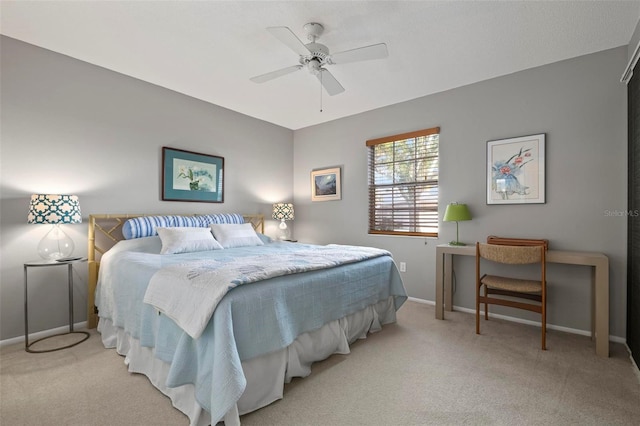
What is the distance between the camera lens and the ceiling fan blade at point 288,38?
6.69 ft

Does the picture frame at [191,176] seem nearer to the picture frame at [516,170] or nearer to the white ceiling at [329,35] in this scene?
the white ceiling at [329,35]

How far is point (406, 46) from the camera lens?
108 inches

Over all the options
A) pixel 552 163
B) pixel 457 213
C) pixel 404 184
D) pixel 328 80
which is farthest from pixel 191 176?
pixel 552 163

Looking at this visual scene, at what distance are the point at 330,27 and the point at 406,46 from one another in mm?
728

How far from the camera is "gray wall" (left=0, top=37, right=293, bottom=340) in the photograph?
2.68 meters

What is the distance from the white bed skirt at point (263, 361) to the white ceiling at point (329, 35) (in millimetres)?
2344

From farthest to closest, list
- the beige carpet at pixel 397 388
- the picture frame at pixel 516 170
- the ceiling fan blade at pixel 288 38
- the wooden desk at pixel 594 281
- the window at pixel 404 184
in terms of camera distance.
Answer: the window at pixel 404 184 < the picture frame at pixel 516 170 < the wooden desk at pixel 594 281 < the ceiling fan blade at pixel 288 38 < the beige carpet at pixel 397 388

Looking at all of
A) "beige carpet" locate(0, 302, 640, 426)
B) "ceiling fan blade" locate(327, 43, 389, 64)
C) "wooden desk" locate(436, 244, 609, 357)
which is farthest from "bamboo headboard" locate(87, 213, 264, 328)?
"wooden desk" locate(436, 244, 609, 357)

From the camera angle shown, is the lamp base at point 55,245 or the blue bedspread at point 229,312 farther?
the lamp base at point 55,245

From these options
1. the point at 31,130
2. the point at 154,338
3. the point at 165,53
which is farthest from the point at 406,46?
the point at 31,130

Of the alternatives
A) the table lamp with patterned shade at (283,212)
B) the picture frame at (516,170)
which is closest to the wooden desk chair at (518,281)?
the picture frame at (516,170)

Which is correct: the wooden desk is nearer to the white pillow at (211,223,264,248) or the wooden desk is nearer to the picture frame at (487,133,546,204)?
the picture frame at (487,133,546,204)

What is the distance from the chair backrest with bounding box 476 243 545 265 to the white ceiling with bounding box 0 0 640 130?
1764mm

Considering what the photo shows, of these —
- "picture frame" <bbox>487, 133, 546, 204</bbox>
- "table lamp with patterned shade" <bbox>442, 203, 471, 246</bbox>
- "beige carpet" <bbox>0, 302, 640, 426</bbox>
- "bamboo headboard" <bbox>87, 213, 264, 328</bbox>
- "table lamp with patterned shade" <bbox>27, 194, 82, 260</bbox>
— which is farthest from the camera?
"table lamp with patterned shade" <bbox>442, 203, 471, 246</bbox>
